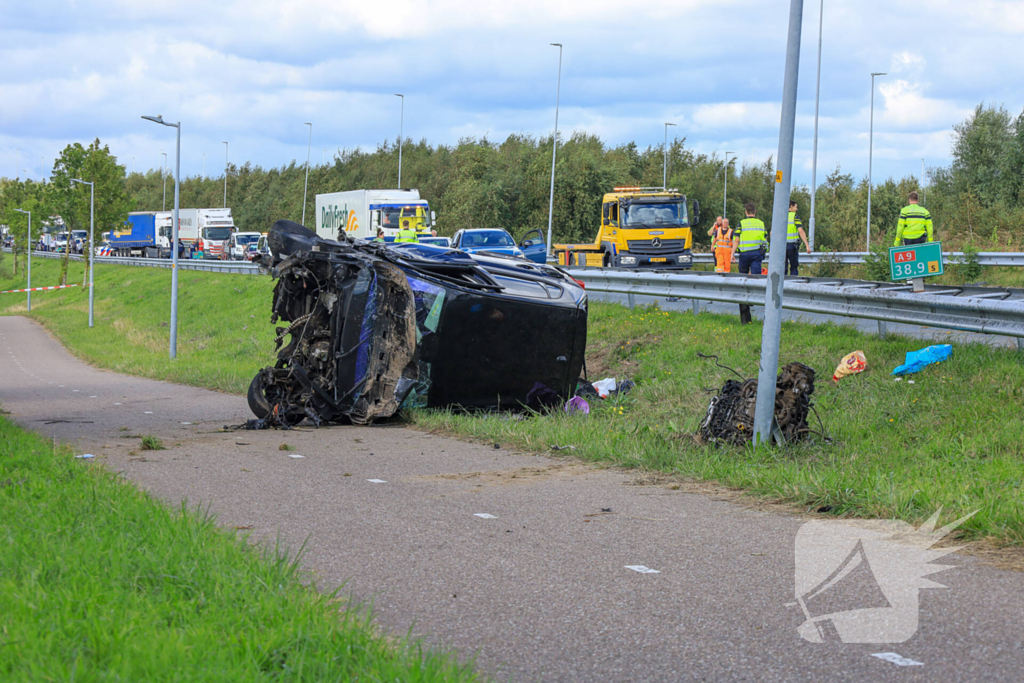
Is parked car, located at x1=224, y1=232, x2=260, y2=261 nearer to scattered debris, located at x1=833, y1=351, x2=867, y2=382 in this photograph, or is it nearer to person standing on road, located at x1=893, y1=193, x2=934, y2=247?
person standing on road, located at x1=893, y1=193, x2=934, y2=247

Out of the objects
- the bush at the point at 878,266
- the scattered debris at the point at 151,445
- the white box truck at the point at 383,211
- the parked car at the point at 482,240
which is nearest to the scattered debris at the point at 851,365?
the scattered debris at the point at 151,445

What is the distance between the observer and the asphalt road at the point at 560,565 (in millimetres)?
3486

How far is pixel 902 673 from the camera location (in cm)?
332

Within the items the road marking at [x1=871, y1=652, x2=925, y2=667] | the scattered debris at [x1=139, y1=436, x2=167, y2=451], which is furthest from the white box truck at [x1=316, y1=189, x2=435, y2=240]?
the road marking at [x1=871, y1=652, x2=925, y2=667]

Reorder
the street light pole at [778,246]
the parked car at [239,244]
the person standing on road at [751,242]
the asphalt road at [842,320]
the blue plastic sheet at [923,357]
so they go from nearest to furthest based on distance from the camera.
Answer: the street light pole at [778,246] → the blue plastic sheet at [923,357] → the asphalt road at [842,320] → the person standing on road at [751,242] → the parked car at [239,244]

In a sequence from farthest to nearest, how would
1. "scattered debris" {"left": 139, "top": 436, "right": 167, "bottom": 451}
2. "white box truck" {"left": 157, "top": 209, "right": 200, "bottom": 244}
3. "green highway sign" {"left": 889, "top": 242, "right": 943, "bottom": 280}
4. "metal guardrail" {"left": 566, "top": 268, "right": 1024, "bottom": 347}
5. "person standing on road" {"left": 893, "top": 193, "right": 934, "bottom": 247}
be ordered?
"white box truck" {"left": 157, "top": 209, "right": 200, "bottom": 244} < "person standing on road" {"left": 893, "top": 193, "right": 934, "bottom": 247} < "green highway sign" {"left": 889, "top": 242, "right": 943, "bottom": 280} < "metal guardrail" {"left": 566, "top": 268, "right": 1024, "bottom": 347} < "scattered debris" {"left": 139, "top": 436, "right": 167, "bottom": 451}

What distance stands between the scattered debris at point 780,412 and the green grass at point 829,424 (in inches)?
7.3

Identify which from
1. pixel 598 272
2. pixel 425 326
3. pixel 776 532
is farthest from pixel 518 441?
pixel 598 272

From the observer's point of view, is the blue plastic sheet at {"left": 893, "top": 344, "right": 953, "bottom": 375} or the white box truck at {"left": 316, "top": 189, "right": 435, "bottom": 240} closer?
the blue plastic sheet at {"left": 893, "top": 344, "right": 953, "bottom": 375}

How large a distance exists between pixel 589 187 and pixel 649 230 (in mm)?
31544

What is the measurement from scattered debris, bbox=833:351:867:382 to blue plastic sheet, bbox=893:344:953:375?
0.48 m

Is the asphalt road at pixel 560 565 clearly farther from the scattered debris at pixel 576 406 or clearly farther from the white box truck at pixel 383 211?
the white box truck at pixel 383 211

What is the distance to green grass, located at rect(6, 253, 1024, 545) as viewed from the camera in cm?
589

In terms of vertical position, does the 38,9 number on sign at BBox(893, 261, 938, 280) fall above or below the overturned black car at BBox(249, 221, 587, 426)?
above
